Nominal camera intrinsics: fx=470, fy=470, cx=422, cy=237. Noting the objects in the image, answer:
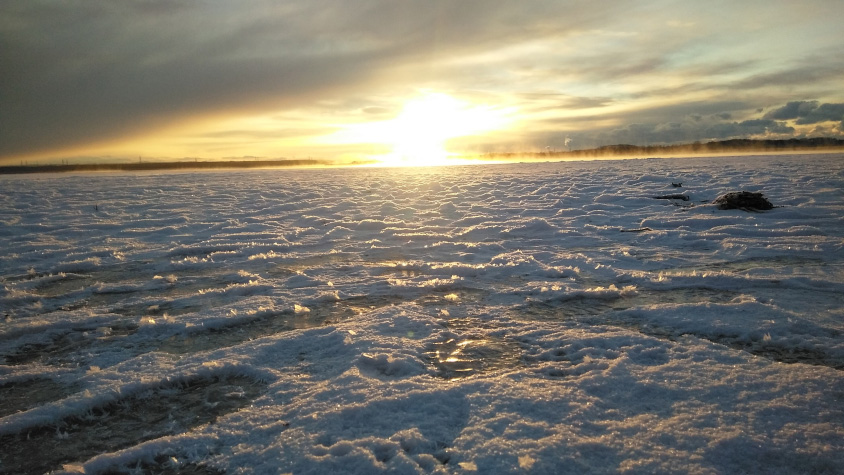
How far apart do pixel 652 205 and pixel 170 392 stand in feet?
47.9

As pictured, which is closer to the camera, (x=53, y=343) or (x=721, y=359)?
(x=721, y=359)

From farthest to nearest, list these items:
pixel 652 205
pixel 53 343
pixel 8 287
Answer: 1. pixel 652 205
2. pixel 8 287
3. pixel 53 343

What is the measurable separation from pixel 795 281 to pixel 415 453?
6.15 metres

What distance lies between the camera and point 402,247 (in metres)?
9.91

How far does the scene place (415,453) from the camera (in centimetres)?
293

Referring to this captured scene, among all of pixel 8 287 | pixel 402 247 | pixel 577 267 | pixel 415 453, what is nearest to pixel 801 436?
pixel 415 453

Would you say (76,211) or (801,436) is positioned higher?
(76,211)

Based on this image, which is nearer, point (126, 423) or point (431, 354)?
point (126, 423)

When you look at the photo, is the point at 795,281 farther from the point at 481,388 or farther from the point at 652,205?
the point at 652,205

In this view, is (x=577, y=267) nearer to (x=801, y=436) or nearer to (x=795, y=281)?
(x=795, y=281)

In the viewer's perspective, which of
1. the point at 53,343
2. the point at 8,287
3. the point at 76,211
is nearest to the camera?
the point at 53,343

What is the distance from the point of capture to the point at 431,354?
4445 mm

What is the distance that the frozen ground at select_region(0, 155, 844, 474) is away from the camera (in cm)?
297

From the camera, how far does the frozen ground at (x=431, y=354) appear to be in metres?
2.97
